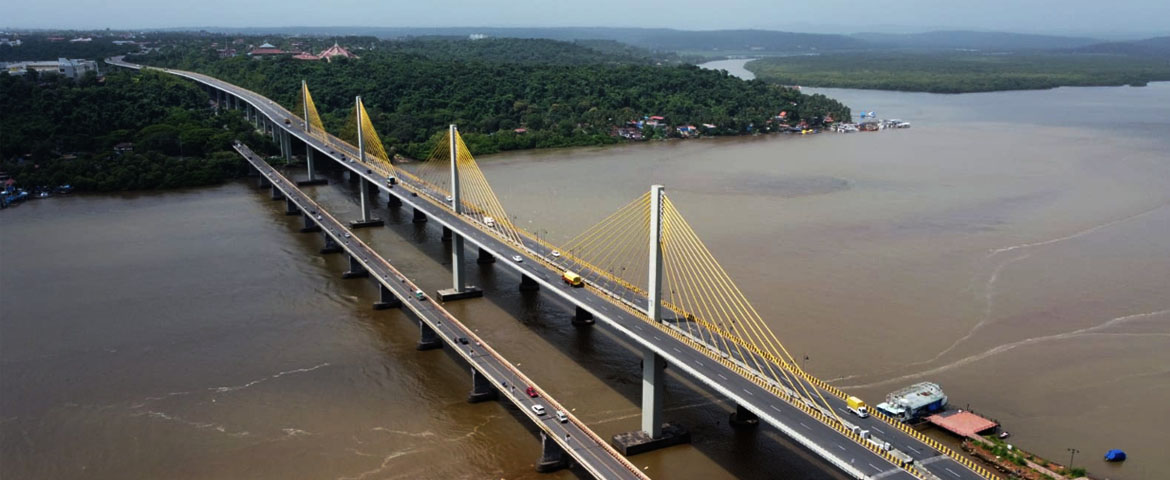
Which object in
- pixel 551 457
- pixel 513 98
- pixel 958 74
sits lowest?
pixel 551 457

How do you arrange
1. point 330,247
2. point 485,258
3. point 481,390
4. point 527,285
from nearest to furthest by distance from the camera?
point 481,390 → point 527,285 → point 485,258 → point 330,247

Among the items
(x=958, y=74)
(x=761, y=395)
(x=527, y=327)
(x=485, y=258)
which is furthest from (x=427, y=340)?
(x=958, y=74)

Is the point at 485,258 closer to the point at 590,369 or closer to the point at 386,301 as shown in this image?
the point at 386,301

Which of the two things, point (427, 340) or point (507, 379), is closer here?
point (507, 379)

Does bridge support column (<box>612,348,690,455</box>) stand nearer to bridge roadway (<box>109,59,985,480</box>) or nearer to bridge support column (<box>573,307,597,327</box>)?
bridge roadway (<box>109,59,985,480</box>)

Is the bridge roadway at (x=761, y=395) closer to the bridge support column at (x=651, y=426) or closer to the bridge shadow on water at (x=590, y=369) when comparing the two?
the bridge support column at (x=651, y=426)

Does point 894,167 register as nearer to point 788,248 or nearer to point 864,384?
point 788,248

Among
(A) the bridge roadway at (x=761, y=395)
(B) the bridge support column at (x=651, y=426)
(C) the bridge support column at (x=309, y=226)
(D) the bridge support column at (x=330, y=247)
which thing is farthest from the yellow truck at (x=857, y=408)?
(C) the bridge support column at (x=309, y=226)
